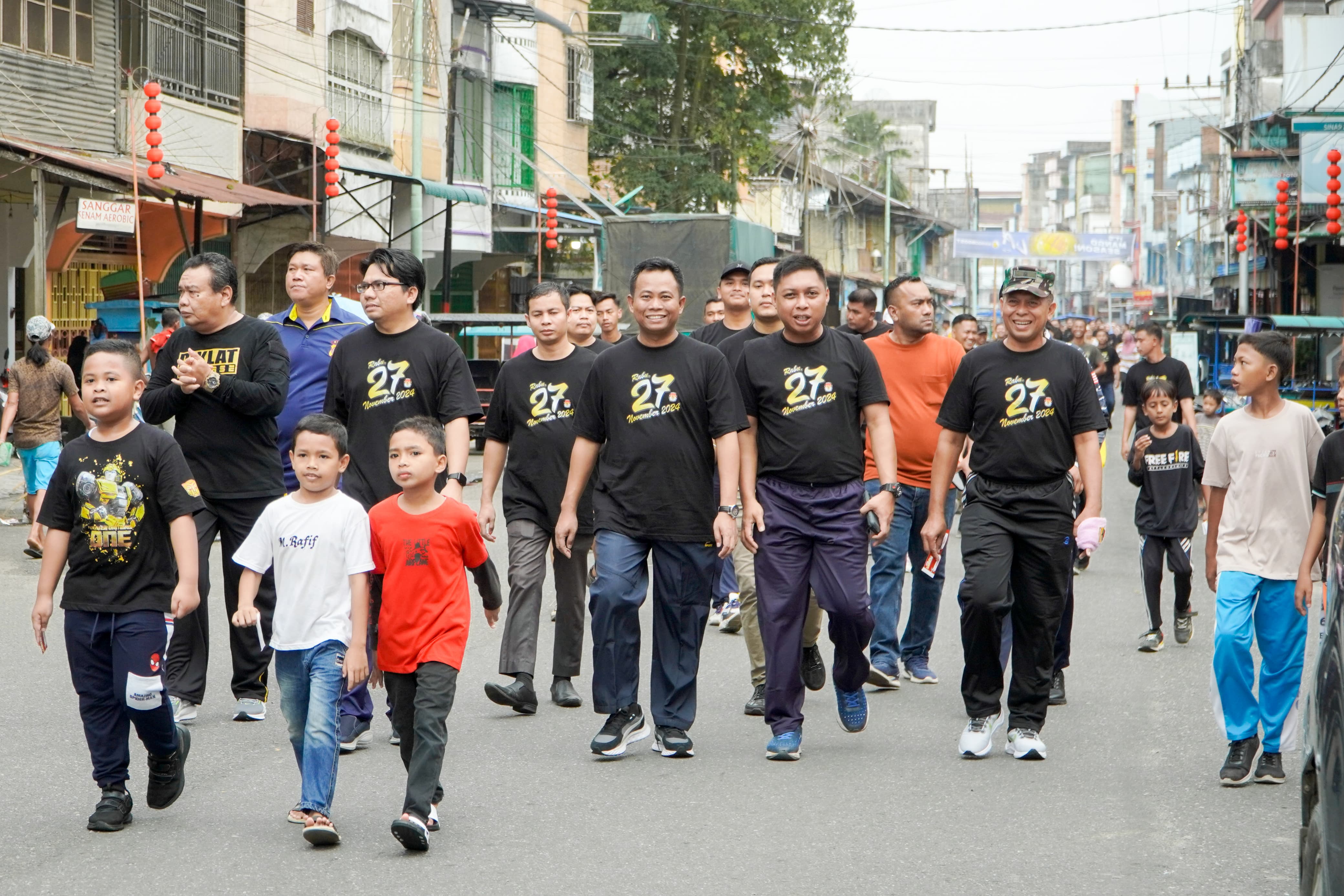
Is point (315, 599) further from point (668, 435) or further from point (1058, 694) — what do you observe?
point (1058, 694)

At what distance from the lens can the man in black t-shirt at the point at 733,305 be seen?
9.01 meters

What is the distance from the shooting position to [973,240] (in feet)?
229

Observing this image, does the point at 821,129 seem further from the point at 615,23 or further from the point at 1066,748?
the point at 1066,748

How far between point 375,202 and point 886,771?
25.2 meters

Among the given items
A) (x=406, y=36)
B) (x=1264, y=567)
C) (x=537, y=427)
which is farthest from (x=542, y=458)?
(x=406, y=36)

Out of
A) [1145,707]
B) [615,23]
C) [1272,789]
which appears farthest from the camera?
[615,23]

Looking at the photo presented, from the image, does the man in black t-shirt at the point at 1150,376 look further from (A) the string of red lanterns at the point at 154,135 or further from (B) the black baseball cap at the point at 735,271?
(A) the string of red lanterns at the point at 154,135

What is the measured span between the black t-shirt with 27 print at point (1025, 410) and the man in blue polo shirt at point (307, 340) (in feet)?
9.39

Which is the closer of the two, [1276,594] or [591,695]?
[1276,594]

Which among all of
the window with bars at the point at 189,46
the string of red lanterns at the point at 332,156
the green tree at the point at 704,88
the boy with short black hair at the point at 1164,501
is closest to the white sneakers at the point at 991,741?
the boy with short black hair at the point at 1164,501

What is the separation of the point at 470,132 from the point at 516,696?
2925cm

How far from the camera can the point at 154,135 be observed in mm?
18688

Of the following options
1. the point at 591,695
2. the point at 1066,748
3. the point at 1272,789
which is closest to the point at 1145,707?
the point at 1066,748

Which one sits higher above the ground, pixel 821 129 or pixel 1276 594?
pixel 821 129
